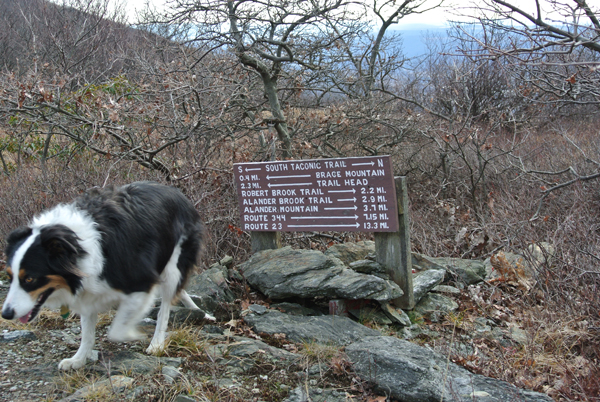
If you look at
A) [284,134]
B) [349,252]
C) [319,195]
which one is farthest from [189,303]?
[284,134]

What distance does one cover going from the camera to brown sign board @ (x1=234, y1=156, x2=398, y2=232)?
5.02 m

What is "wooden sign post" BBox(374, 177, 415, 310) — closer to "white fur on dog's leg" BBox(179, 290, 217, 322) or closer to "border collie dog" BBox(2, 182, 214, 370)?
"white fur on dog's leg" BBox(179, 290, 217, 322)

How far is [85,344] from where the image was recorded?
12.6 ft

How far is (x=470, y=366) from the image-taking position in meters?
3.68

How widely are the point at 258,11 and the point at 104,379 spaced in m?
6.21

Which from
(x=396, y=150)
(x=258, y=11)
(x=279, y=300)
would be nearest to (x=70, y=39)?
(x=258, y=11)

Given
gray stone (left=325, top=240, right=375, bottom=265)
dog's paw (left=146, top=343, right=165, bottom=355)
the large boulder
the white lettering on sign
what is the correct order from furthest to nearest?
1. gray stone (left=325, top=240, right=375, bottom=265)
2. the white lettering on sign
3. the large boulder
4. dog's paw (left=146, top=343, right=165, bottom=355)

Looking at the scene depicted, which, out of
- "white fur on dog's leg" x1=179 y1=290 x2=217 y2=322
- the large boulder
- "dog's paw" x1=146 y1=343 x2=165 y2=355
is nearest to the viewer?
"dog's paw" x1=146 y1=343 x2=165 y2=355

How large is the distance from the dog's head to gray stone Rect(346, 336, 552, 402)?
85.9 inches

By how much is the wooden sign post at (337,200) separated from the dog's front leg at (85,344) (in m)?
2.36

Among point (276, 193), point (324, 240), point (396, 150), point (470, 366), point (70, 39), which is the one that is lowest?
point (470, 366)

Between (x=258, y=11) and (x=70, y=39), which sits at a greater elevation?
(x=70, y=39)

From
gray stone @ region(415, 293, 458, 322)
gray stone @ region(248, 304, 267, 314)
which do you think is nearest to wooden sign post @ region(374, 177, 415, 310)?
gray stone @ region(415, 293, 458, 322)

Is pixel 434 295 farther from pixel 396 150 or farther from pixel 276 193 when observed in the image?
pixel 396 150
